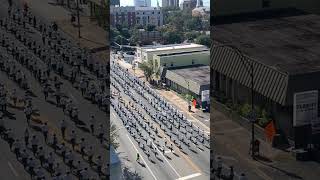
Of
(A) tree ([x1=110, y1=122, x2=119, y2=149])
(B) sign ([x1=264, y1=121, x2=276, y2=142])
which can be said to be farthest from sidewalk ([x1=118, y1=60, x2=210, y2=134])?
(B) sign ([x1=264, y1=121, x2=276, y2=142])

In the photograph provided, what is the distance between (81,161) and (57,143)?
128 cm

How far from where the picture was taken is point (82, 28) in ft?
69.2

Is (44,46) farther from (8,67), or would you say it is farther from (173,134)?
(173,134)

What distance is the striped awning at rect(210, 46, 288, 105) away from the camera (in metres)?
22.8

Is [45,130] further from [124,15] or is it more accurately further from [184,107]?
[124,15]

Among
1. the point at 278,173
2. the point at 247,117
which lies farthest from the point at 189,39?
the point at 278,173

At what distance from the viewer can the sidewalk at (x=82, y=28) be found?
20359 millimetres

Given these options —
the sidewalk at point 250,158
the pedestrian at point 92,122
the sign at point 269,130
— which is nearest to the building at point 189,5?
the sidewalk at point 250,158

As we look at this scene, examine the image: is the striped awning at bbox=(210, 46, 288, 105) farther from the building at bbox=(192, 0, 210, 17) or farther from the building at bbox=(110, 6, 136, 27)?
the building at bbox=(110, 6, 136, 27)

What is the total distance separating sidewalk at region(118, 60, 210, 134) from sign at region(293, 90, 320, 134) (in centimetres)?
1058

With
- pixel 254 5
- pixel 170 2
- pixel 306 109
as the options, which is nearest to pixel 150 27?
pixel 170 2

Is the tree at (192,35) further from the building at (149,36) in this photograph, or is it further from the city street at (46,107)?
the city street at (46,107)

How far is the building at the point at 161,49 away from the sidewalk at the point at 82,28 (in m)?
14.9

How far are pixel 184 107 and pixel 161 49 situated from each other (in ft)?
19.3
